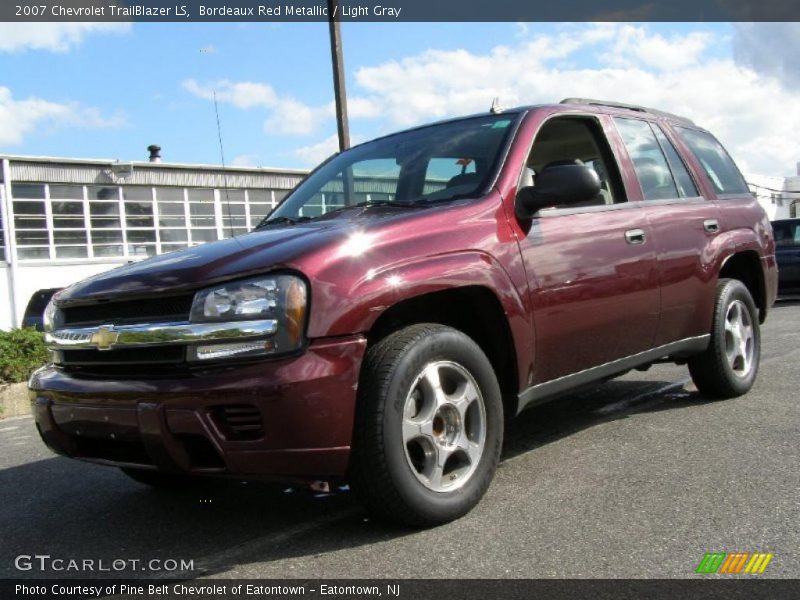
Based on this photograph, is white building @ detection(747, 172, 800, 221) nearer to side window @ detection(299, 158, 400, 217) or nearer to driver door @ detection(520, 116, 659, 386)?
driver door @ detection(520, 116, 659, 386)

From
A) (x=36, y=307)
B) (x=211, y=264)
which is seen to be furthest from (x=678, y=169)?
(x=36, y=307)

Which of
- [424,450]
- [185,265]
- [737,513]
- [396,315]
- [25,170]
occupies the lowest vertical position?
[737,513]

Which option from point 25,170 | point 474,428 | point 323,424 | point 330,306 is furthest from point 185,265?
point 25,170

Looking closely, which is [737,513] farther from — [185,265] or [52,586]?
[52,586]

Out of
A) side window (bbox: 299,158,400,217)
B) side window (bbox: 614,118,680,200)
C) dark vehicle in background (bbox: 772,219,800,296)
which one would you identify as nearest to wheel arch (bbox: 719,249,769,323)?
side window (bbox: 614,118,680,200)

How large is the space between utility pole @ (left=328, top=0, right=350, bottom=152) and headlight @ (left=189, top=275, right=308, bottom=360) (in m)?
9.60

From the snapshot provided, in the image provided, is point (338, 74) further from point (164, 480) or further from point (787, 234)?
point (164, 480)

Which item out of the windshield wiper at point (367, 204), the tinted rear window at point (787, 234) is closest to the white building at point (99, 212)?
the tinted rear window at point (787, 234)

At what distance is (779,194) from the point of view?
34938 millimetres

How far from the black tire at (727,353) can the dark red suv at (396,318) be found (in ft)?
1.50

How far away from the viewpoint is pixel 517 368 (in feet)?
11.3

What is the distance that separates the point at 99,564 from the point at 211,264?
1227 mm

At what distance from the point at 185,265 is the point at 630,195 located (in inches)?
101

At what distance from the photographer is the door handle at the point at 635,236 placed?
4113 mm
